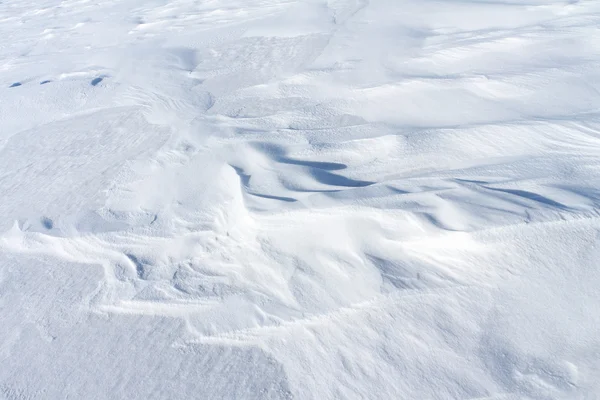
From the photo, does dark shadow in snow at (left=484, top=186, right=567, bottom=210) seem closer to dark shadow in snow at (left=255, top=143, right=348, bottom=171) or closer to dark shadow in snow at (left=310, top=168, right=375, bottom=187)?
dark shadow in snow at (left=310, top=168, right=375, bottom=187)

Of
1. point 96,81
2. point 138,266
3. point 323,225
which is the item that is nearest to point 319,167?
point 323,225

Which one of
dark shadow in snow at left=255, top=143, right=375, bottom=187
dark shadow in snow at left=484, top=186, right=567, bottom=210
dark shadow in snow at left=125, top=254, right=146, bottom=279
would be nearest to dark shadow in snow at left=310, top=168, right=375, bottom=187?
dark shadow in snow at left=255, top=143, right=375, bottom=187

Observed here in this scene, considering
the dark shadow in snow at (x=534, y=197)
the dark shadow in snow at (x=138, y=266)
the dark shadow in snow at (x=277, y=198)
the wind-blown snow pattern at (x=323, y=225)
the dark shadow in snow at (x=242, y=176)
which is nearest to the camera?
the wind-blown snow pattern at (x=323, y=225)

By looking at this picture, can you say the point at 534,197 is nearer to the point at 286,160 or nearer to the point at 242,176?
the point at 286,160

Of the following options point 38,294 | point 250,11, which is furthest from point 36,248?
point 250,11

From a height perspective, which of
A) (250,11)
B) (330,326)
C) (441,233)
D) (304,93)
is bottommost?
(330,326)

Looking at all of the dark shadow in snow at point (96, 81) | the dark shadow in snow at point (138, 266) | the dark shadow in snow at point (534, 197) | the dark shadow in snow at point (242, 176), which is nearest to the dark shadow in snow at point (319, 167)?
the dark shadow in snow at point (242, 176)

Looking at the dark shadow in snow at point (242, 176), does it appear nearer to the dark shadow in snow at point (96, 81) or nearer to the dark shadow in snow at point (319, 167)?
the dark shadow in snow at point (319, 167)

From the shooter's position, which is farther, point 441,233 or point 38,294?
point 38,294

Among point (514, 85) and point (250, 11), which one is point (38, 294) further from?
point (250, 11)
